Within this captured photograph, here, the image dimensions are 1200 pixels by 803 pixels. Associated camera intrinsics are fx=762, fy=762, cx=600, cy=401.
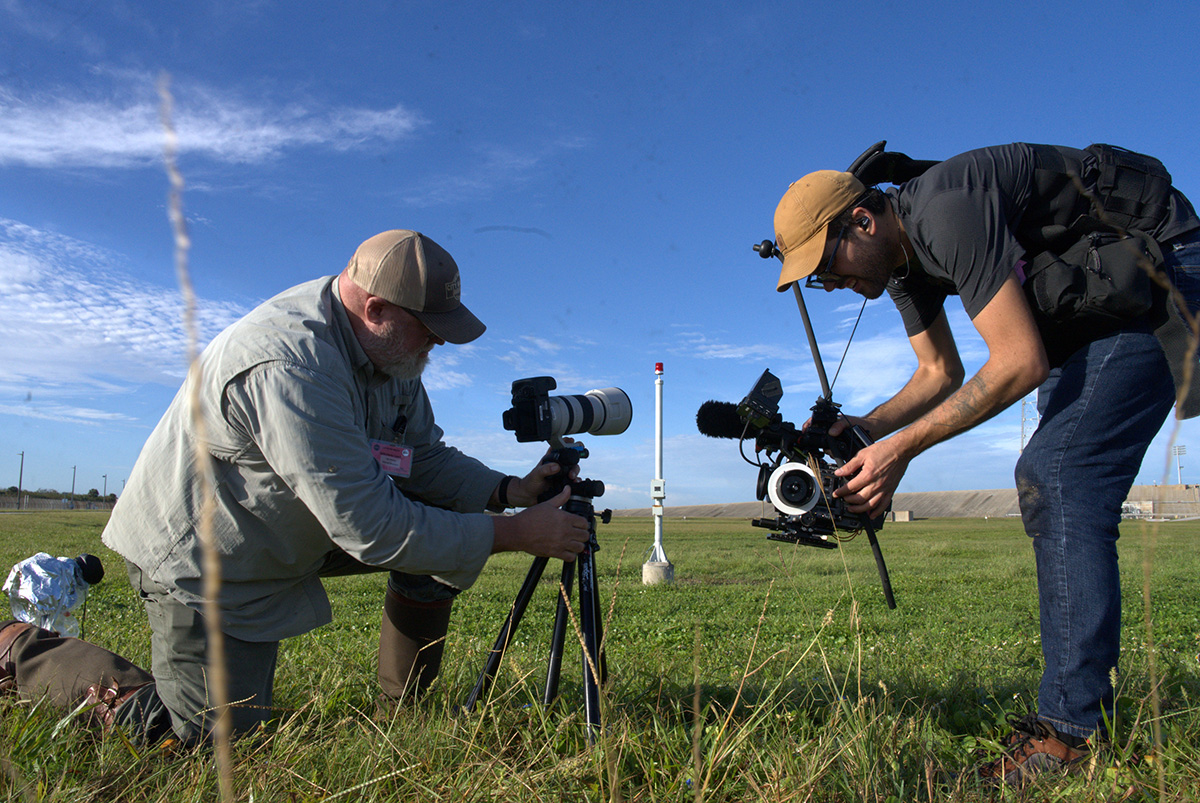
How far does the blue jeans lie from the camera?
2373 mm

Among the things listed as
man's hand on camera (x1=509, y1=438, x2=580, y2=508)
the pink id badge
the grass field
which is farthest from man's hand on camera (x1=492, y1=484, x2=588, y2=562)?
the pink id badge

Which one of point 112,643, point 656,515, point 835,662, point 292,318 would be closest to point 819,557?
point 656,515

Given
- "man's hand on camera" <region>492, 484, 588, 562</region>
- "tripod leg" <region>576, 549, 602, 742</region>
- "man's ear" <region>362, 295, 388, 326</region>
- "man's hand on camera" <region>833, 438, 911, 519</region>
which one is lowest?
"tripod leg" <region>576, 549, 602, 742</region>

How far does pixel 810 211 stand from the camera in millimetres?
2945

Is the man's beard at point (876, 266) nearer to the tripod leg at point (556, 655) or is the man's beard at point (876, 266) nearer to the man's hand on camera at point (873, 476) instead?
the man's hand on camera at point (873, 476)

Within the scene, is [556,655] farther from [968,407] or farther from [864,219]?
[864,219]

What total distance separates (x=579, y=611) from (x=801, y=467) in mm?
1021

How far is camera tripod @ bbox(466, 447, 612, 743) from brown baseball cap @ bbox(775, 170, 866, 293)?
3.91 feet

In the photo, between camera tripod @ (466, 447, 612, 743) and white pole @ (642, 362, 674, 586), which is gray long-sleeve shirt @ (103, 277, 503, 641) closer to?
camera tripod @ (466, 447, 612, 743)

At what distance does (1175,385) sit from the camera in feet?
8.13

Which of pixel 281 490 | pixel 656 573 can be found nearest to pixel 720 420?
pixel 281 490

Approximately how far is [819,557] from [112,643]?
14.8 metres

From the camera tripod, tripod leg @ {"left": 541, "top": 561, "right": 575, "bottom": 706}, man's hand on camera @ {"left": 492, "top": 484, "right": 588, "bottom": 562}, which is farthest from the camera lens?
man's hand on camera @ {"left": 492, "top": 484, "right": 588, "bottom": 562}

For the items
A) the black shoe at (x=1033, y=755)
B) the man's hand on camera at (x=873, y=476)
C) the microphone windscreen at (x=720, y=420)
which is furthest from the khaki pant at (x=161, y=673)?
the black shoe at (x=1033, y=755)
